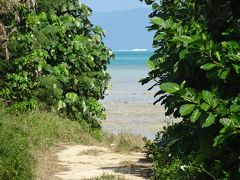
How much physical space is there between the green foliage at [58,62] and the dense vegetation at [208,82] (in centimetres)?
936

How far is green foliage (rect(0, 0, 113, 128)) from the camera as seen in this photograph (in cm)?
1338

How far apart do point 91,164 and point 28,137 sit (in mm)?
1495

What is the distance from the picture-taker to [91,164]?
1054 centimetres

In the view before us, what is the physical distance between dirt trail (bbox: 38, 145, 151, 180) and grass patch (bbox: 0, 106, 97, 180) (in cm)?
38

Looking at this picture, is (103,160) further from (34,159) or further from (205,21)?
(205,21)

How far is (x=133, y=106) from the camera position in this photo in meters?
31.3

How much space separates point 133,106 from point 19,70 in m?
18.2

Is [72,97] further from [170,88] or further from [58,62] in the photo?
[170,88]

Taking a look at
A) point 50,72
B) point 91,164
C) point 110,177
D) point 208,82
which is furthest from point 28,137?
point 208,82

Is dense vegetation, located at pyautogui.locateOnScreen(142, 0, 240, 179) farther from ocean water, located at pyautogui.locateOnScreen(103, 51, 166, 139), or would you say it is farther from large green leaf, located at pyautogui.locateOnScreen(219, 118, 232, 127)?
ocean water, located at pyautogui.locateOnScreen(103, 51, 166, 139)

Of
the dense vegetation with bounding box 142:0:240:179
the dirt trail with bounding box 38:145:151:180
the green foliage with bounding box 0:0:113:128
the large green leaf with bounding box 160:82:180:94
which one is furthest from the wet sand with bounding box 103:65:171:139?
the large green leaf with bounding box 160:82:180:94

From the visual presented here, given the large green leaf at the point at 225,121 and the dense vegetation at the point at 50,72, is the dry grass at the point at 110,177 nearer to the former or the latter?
the dense vegetation at the point at 50,72

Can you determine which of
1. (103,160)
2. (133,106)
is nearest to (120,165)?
(103,160)

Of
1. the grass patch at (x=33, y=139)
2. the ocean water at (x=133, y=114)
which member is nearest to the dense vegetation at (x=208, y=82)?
the grass patch at (x=33, y=139)
